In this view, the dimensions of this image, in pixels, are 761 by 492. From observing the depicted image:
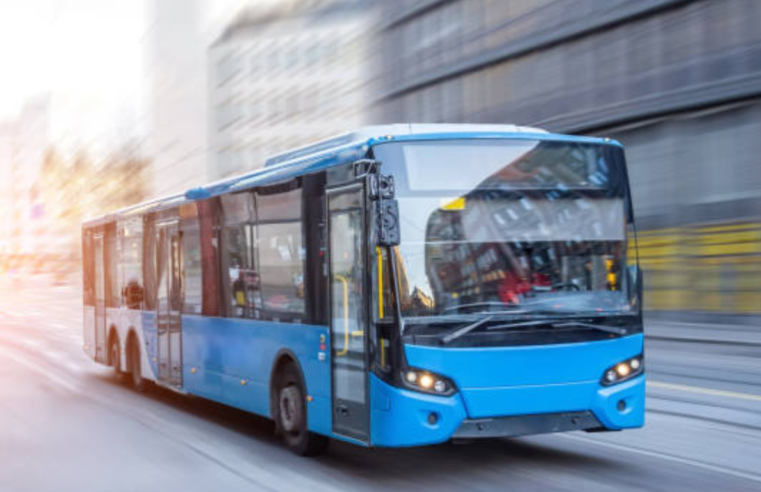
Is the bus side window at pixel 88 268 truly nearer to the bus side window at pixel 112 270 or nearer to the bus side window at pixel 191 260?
the bus side window at pixel 112 270

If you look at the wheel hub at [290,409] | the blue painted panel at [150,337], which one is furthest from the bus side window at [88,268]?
the wheel hub at [290,409]

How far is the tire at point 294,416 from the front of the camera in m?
8.84

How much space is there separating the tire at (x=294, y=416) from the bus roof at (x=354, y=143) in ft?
5.97

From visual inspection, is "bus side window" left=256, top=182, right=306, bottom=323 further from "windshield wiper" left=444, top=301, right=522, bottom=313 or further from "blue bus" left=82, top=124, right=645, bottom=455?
"windshield wiper" left=444, top=301, right=522, bottom=313

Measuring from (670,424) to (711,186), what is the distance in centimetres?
1500

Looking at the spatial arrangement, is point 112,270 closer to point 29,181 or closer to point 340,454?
→ point 340,454

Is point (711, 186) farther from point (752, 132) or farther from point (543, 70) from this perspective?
point (543, 70)

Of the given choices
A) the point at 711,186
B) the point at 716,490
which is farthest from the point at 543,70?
the point at 716,490

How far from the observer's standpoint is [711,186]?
78.1 ft

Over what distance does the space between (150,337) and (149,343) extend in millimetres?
111

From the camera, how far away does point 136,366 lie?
14773mm

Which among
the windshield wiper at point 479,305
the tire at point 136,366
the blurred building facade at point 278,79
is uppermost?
the blurred building facade at point 278,79

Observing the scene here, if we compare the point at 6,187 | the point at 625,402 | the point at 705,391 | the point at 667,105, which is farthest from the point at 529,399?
the point at 6,187

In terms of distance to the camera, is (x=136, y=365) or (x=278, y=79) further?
(x=278, y=79)
